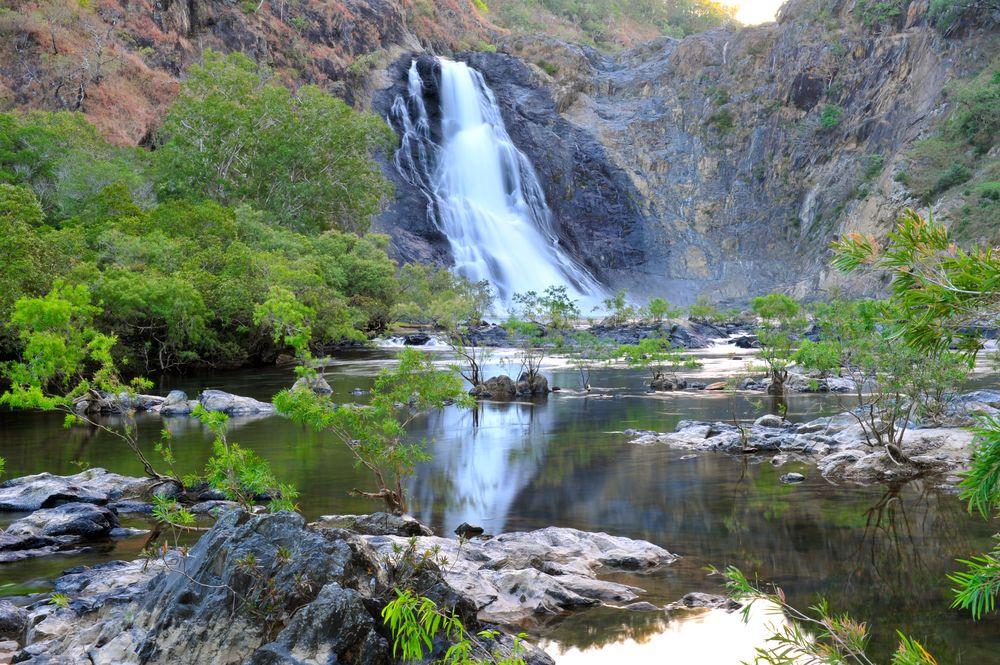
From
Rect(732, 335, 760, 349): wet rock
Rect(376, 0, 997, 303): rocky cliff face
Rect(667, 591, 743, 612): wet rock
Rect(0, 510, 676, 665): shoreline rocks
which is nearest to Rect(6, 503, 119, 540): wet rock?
Rect(0, 510, 676, 665): shoreline rocks

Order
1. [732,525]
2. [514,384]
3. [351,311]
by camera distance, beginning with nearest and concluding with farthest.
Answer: [732,525] → [514,384] → [351,311]

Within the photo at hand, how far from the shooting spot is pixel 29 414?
24234mm

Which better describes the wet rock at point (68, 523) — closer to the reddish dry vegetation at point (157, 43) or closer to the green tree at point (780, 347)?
the green tree at point (780, 347)

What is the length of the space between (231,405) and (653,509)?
14.9 metres

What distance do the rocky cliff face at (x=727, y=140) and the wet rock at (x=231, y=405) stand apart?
1636 inches

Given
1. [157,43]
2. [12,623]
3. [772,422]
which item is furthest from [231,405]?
[157,43]

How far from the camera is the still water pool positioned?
25.5 ft

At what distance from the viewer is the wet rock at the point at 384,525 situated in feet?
34.4

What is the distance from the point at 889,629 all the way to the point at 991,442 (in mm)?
6032

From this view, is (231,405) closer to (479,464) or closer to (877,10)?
(479,464)

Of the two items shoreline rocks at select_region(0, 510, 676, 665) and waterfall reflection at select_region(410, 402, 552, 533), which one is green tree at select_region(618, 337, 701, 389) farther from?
shoreline rocks at select_region(0, 510, 676, 665)

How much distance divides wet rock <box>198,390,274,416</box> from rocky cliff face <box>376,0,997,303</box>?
4157 cm

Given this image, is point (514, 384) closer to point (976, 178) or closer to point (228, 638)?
point (228, 638)

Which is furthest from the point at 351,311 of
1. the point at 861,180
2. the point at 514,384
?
the point at 861,180
